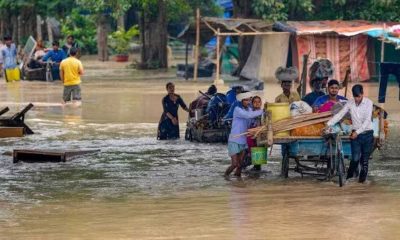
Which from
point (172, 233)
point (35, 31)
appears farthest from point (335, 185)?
point (35, 31)

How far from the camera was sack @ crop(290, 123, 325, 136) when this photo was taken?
12547 millimetres

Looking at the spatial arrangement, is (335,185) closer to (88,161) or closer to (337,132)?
(337,132)

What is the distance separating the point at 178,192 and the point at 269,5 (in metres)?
20.9

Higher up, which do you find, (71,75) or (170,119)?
(71,75)

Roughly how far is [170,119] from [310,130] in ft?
17.7

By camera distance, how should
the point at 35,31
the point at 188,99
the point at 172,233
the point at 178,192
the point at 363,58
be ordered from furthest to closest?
the point at 35,31
the point at 363,58
the point at 188,99
the point at 178,192
the point at 172,233

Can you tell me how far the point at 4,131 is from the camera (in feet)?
59.9

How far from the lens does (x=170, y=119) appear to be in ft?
58.1

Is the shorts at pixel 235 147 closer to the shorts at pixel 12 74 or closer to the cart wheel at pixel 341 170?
the cart wheel at pixel 341 170

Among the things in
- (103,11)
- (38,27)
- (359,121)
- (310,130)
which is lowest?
(310,130)

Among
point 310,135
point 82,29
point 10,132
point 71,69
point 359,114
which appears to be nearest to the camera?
point 359,114

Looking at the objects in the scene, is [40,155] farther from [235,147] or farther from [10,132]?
[10,132]

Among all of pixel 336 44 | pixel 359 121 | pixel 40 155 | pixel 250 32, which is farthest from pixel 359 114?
pixel 336 44

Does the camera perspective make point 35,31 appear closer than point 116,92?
No
